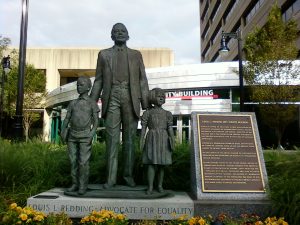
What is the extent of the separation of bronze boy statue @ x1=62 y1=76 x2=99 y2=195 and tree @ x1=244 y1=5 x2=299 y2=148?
631 inches

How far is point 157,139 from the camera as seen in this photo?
256 inches

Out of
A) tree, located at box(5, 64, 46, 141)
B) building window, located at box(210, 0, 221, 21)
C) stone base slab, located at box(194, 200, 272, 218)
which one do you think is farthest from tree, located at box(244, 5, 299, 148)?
building window, located at box(210, 0, 221, 21)

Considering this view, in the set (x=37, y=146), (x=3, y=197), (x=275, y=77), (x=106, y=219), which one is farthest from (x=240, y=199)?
(x=275, y=77)

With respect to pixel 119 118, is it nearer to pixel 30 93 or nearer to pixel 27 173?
pixel 27 173

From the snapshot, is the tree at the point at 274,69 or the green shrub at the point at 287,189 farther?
the tree at the point at 274,69

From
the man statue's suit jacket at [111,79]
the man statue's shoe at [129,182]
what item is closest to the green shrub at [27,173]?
the man statue's shoe at [129,182]

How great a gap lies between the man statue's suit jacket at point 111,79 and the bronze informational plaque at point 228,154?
1165mm

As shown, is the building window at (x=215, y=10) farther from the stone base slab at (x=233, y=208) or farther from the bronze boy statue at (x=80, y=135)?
the stone base slab at (x=233, y=208)

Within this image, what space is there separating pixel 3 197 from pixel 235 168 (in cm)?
384

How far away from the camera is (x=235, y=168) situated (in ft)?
21.7

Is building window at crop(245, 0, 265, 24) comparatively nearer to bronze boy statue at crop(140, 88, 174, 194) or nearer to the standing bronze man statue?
the standing bronze man statue

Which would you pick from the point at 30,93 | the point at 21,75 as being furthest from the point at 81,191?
the point at 30,93

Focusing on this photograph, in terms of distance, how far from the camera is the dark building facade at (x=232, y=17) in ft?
108

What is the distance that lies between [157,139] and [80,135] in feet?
4.04
